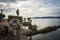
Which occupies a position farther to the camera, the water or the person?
the water

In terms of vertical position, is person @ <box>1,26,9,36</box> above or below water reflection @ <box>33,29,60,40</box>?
above

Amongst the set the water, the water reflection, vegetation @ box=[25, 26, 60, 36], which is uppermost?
the water

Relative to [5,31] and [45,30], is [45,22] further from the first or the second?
[5,31]

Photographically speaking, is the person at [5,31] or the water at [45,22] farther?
the water at [45,22]

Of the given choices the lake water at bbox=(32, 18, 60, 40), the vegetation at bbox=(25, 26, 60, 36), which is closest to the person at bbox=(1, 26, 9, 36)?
the vegetation at bbox=(25, 26, 60, 36)

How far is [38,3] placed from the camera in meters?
4.34

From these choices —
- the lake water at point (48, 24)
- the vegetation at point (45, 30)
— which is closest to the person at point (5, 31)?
the vegetation at point (45, 30)

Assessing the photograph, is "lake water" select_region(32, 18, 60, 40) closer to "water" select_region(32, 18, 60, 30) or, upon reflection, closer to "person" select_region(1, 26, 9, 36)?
"water" select_region(32, 18, 60, 30)

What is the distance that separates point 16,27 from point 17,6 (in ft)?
2.15

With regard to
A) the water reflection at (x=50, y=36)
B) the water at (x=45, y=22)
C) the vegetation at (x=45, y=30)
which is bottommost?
the water reflection at (x=50, y=36)

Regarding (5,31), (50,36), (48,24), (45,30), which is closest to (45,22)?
(48,24)

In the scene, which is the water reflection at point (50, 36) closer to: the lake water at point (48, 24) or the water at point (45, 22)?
the lake water at point (48, 24)

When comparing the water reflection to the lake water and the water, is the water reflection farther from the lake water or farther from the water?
the water

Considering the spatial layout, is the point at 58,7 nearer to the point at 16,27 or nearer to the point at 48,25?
the point at 48,25
